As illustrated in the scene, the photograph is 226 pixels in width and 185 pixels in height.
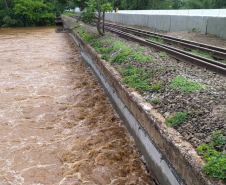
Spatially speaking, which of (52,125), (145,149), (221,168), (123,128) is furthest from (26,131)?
Answer: (221,168)

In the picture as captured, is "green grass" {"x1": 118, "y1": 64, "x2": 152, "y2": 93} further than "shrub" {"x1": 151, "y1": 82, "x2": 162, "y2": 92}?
Yes

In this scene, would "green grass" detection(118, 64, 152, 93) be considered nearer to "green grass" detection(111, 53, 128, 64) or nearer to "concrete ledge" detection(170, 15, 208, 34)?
"green grass" detection(111, 53, 128, 64)

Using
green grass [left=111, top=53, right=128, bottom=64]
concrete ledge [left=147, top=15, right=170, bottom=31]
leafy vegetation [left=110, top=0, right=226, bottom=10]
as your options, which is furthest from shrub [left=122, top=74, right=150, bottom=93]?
leafy vegetation [left=110, top=0, right=226, bottom=10]

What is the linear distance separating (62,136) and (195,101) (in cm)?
374

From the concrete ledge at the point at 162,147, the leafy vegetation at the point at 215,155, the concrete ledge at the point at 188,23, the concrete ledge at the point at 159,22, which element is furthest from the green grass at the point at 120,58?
the concrete ledge at the point at 159,22

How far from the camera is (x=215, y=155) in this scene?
3.17m

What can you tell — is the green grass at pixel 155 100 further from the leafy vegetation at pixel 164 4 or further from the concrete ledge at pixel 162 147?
the leafy vegetation at pixel 164 4

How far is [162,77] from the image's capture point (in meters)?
6.30

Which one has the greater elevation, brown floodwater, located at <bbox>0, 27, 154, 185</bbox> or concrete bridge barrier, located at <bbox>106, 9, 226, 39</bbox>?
concrete bridge barrier, located at <bbox>106, 9, 226, 39</bbox>

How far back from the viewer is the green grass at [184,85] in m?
5.18

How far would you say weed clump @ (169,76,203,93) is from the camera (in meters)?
5.18

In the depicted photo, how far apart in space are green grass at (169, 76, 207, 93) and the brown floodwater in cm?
192

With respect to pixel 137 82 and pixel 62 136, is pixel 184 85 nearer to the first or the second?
pixel 137 82

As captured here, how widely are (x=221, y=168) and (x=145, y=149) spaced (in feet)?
7.23
